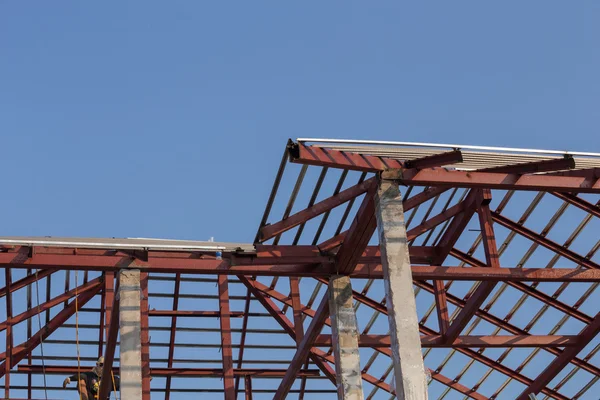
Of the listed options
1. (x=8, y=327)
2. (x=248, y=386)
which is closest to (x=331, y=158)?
(x=8, y=327)

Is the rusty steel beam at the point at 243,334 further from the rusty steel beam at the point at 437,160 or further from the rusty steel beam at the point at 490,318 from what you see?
the rusty steel beam at the point at 437,160

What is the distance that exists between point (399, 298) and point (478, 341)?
6050 mm

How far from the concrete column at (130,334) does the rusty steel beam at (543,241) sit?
8459mm

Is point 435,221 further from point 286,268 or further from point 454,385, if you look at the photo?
point 454,385

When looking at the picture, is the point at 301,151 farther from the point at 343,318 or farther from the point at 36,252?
the point at 36,252

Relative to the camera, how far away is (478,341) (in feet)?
69.6

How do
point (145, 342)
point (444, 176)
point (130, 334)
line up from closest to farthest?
point (444, 176)
point (130, 334)
point (145, 342)

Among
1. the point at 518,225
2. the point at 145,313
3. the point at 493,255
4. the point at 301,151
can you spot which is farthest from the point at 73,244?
the point at 518,225

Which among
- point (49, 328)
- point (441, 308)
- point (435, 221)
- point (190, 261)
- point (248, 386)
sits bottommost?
point (248, 386)

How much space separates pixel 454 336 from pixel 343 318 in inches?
127

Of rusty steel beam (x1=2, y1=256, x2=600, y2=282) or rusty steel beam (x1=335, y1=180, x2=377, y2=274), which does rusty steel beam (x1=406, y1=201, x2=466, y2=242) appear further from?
rusty steel beam (x1=335, y1=180, x2=377, y2=274)

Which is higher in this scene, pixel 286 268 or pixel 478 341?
pixel 286 268

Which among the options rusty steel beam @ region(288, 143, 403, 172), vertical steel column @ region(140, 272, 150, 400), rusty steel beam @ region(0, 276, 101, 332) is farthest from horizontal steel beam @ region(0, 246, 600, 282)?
rusty steel beam @ region(0, 276, 101, 332)

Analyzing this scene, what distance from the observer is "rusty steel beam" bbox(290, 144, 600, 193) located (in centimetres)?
1599
